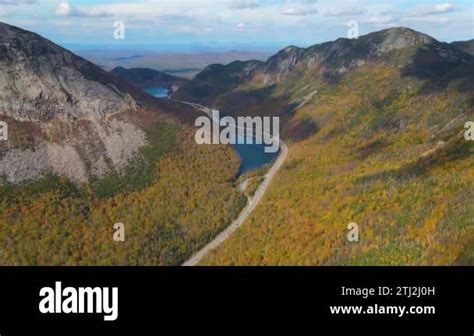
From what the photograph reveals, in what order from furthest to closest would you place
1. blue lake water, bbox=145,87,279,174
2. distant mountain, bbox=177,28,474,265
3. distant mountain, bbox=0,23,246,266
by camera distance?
blue lake water, bbox=145,87,279,174 < distant mountain, bbox=0,23,246,266 < distant mountain, bbox=177,28,474,265

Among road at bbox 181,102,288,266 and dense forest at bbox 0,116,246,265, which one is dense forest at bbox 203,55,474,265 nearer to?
road at bbox 181,102,288,266

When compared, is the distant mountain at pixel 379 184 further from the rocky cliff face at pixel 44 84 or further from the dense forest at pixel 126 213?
the rocky cliff face at pixel 44 84

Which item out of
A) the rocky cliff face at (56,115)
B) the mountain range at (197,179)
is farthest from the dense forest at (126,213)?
the rocky cliff face at (56,115)

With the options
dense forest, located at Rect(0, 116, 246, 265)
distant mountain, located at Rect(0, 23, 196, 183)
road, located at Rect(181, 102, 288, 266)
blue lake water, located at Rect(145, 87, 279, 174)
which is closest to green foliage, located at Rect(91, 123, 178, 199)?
dense forest, located at Rect(0, 116, 246, 265)

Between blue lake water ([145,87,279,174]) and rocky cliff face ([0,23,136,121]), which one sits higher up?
rocky cliff face ([0,23,136,121])

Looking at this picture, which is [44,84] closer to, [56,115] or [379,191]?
[56,115]

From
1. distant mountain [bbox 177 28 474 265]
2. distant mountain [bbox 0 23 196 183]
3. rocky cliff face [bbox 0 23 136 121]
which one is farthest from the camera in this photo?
rocky cliff face [bbox 0 23 136 121]

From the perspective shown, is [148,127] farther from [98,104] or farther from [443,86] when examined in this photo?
[443,86]

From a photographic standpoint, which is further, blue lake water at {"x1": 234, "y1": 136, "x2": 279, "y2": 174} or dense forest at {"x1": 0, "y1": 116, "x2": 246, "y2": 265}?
blue lake water at {"x1": 234, "y1": 136, "x2": 279, "y2": 174}

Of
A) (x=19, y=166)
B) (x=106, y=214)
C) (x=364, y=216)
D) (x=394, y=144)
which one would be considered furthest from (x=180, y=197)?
(x=394, y=144)
